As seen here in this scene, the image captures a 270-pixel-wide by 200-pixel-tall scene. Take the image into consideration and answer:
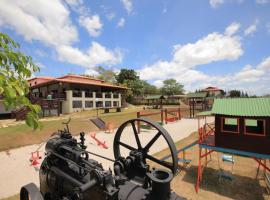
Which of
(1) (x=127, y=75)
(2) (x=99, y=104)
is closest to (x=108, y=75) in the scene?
(1) (x=127, y=75)

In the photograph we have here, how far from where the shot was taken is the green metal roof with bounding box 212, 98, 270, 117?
7420 mm

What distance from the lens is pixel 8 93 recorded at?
183 cm

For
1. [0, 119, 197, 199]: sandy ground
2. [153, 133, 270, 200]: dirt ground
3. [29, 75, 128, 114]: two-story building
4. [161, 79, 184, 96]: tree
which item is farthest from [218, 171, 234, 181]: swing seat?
[161, 79, 184, 96]: tree

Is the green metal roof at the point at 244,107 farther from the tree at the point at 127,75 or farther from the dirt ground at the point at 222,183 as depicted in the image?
the tree at the point at 127,75

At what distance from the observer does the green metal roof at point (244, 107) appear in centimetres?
742

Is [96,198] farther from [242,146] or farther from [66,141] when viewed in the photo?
[242,146]

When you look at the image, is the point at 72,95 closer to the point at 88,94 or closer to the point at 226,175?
the point at 88,94

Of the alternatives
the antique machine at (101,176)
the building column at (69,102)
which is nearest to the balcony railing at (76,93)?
the building column at (69,102)

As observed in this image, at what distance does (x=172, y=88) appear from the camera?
77125 mm

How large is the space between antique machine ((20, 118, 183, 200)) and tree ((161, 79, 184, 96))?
75.2 m

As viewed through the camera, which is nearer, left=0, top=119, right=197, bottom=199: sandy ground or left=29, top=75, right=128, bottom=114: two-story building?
left=0, top=119, right=197, bottom=199: sandy ground

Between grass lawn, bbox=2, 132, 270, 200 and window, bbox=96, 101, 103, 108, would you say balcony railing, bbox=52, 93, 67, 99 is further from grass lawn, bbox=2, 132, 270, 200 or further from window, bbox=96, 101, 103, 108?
grass lawn, bbox=2, 132, 270, 200

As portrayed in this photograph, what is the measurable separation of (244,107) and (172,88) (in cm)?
7032

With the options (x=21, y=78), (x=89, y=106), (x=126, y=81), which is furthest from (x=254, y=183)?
(x=126, y=81)
